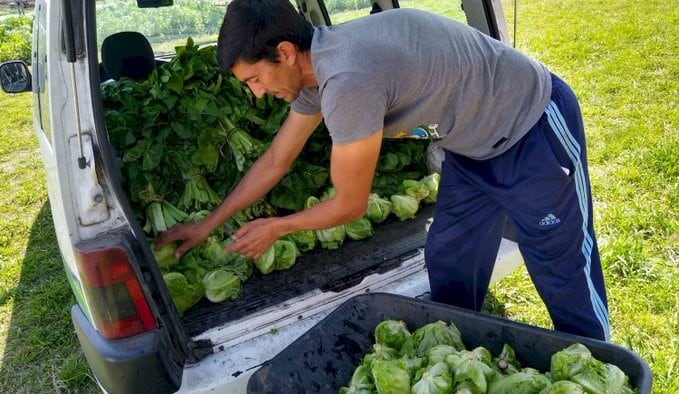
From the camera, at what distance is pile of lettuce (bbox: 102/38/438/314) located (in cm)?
323

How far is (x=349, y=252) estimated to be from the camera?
3227 mm

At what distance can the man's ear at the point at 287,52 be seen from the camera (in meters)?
2.04

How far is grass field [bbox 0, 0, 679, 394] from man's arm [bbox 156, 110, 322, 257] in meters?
1.13

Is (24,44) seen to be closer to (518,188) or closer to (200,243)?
(200,243)

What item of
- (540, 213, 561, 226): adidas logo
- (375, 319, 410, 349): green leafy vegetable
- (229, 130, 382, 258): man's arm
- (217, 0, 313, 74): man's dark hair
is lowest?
(375, 319, 410, 349): green leafy vegetable

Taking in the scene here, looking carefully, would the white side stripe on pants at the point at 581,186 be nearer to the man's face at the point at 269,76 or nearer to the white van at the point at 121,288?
the white van at the point at 121,288

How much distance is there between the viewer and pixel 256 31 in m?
1.98

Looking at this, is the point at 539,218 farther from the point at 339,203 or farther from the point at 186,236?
the point at 186,236

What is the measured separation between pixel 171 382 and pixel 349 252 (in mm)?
1259

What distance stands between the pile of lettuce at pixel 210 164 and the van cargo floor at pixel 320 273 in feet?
0.20

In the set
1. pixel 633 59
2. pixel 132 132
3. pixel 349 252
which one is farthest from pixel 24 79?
pixel 633 59

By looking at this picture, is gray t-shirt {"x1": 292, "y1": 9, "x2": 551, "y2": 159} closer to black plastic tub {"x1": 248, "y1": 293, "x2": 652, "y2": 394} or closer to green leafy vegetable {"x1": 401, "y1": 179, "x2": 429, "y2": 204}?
black plastic tub {"x1": 248, "y1": 293, "x2": 652, "y2": 394}

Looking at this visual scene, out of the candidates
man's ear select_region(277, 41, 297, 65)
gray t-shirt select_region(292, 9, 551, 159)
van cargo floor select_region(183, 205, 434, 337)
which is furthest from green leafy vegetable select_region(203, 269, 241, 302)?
man's ear select_region(277, 41, 297, 65)

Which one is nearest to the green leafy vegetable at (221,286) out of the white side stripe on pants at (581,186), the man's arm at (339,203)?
the man's arm at (339,203)
